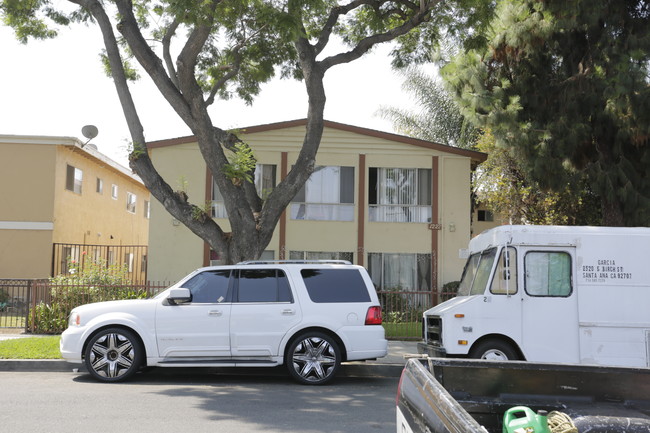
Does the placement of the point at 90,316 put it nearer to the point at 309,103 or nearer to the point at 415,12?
the point at 309,103

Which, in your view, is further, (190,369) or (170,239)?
(170,239)

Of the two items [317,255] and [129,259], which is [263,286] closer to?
[317,255]

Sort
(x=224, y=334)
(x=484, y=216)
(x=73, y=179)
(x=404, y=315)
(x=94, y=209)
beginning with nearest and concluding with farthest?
(x=224, y=334) → (x=404, y=315) → (x=73, y=179) → (x=94, y=209) → (x=484, y=216)

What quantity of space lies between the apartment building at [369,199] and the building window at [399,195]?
0.03 metres

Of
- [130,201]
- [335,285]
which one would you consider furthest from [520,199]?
[130,201]

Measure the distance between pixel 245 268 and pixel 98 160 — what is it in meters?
17.3

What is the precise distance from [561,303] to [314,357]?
374 cm

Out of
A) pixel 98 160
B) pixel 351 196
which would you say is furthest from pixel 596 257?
pixel 98 160

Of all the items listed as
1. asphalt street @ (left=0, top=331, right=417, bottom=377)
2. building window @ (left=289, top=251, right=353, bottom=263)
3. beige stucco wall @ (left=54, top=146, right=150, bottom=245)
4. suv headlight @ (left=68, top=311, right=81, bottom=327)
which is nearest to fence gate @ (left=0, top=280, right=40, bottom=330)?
beige stucco wall @ (left=54, top=146, right=150, bottom=245)

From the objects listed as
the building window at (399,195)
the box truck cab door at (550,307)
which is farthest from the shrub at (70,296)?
the box truck cab door at (550,307)

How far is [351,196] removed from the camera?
68.1ft

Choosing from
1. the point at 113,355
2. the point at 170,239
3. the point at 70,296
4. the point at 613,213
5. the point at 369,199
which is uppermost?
the point at 369,199

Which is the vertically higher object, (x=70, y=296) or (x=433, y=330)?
(x=70, y=296)

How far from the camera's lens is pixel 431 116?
29.2 m
